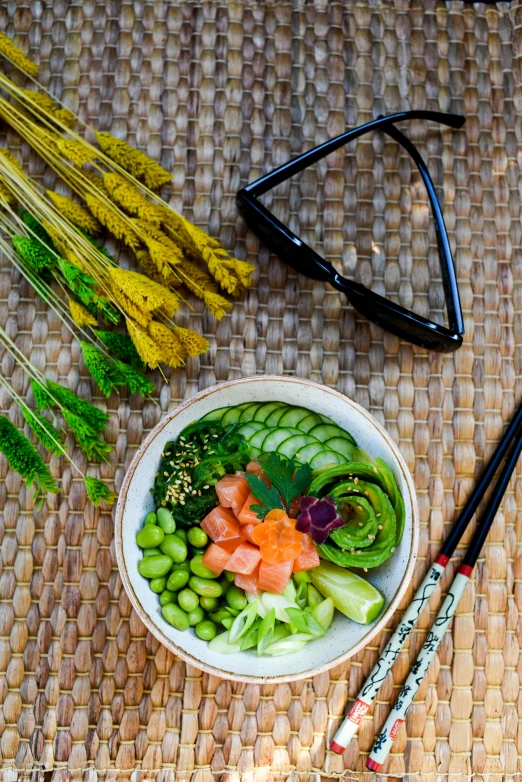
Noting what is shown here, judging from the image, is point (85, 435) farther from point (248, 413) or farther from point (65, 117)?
point (65, 117)

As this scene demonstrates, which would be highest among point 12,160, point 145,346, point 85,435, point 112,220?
point 12,160

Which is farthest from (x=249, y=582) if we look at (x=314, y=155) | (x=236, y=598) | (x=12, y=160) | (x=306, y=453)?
(x=12, y=160)

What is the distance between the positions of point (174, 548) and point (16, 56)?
1.26m

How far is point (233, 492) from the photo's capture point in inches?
60.9

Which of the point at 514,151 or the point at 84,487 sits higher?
the point at 514,151

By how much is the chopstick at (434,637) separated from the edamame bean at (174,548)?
24.0 inches

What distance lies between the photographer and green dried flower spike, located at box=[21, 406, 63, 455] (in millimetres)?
1654

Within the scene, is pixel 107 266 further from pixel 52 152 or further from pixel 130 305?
pixel 52 152

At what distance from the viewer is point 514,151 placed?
1.89m

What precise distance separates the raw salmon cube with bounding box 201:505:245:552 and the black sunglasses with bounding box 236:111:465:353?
1.94ft

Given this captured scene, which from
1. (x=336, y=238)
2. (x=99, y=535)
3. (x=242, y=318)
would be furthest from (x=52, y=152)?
(x=99, y=535)

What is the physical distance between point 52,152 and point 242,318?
62 centimetres

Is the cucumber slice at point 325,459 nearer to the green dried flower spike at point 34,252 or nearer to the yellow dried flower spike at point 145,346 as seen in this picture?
the yellow dried flower spike at point 145,346

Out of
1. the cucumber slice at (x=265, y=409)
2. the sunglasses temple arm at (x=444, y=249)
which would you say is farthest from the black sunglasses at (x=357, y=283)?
the cucumber slice at (x=265, y=409)
